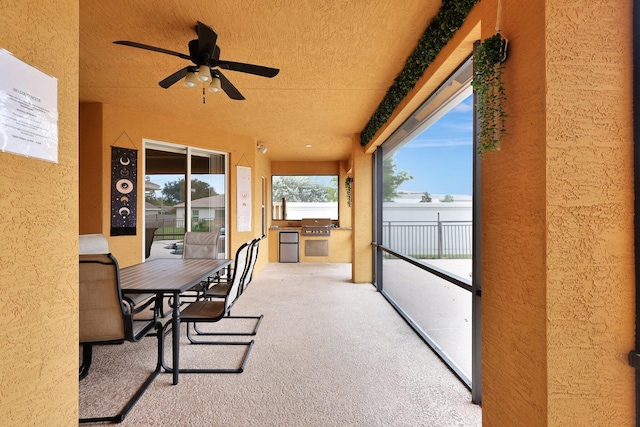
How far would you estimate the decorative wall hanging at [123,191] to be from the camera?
360 cm

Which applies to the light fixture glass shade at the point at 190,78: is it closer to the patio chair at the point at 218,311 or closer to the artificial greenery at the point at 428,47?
the patio chair at the point at 218,311

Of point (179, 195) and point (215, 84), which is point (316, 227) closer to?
point (179, 195)

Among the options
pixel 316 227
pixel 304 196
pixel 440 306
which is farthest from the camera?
pixel 304 196

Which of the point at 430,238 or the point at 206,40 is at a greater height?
the point at 206,40

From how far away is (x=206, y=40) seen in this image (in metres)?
1.94

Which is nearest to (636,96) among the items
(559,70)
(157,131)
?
(559,70)

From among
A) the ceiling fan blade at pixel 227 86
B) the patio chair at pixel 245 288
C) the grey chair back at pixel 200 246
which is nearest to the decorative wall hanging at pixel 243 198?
the grey chair back at pixel 200 246

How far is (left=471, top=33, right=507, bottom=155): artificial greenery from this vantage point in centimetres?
117

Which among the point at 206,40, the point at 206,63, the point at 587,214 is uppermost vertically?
the point at 206,40

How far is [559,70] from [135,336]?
253cm

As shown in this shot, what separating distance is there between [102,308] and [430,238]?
3045 millimetres

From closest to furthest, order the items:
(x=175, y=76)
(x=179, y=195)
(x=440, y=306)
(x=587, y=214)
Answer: (x=587, y=214)
(x=175, y=76)
(x=440, y=306)
(x=179, y=195)

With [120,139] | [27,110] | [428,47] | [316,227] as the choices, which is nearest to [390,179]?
[428,47]

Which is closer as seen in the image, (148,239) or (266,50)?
(266,50)
